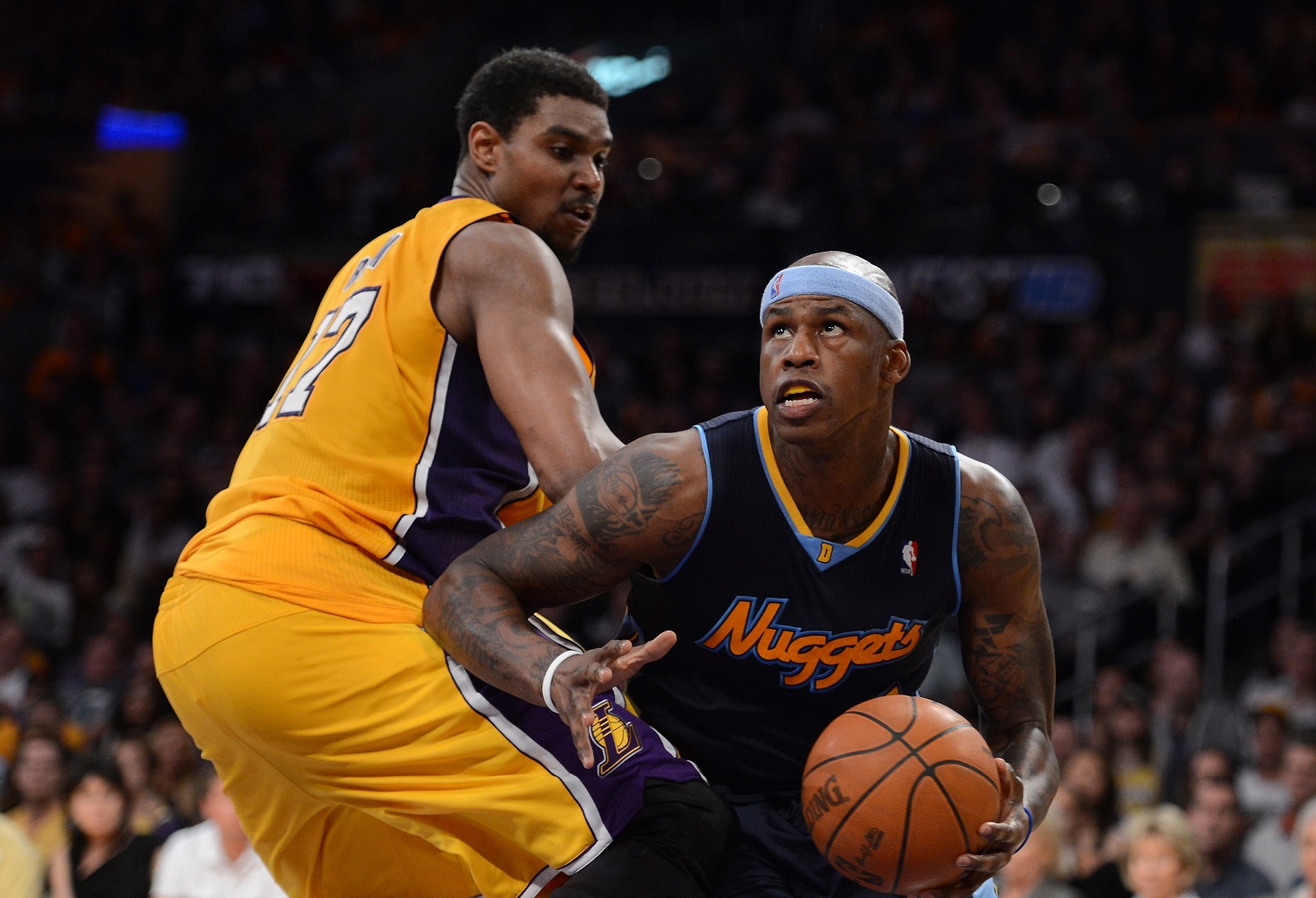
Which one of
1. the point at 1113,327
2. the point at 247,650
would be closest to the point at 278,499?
the point at 247,650

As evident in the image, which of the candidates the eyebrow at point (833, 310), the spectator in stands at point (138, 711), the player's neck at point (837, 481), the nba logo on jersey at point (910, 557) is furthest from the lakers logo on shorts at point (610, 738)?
the spectator in stands at point (138, 711)

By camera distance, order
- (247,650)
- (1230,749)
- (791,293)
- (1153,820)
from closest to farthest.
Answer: (247,650), (791,293), (1153,820), (1230,749)

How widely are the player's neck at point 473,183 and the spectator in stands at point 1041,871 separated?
4027mm

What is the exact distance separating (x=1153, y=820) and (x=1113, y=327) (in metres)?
5.94

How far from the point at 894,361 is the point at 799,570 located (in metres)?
0.51

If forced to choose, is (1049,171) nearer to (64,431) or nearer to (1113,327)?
(1113,327)

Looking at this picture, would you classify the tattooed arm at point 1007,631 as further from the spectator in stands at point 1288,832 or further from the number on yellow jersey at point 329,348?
the spectator in stands at point 1288,832

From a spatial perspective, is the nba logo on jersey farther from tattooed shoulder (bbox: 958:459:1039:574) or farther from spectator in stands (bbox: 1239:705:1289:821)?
spectator in stands (bbox: 1239:705:1289:821)

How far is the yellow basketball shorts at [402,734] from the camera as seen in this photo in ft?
9.68

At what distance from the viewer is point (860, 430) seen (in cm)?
330

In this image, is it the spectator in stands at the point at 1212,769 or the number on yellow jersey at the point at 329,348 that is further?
the spectator in stands at the point at 1212,769

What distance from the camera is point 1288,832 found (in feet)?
22.4

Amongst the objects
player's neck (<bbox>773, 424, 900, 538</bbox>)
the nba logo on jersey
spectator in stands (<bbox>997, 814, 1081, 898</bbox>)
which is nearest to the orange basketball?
the nba logo on jersey

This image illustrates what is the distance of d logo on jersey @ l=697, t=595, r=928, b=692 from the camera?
10.9 feet
